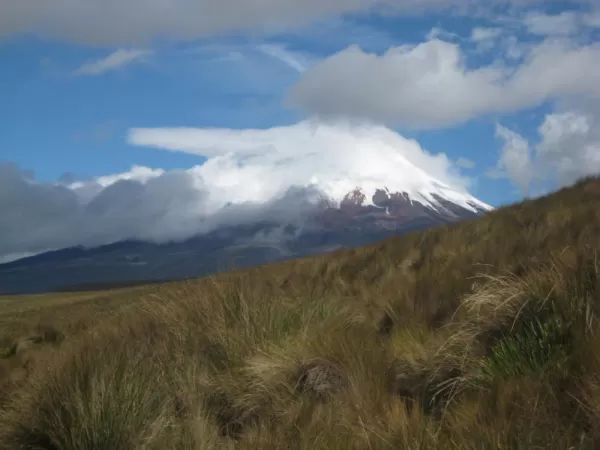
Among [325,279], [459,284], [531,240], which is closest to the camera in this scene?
[459,284]

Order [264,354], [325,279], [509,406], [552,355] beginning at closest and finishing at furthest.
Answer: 1. [509,406]
2. [552,355]
3. [264,354]
4. [325,279]

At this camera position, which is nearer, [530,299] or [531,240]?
[530,299]

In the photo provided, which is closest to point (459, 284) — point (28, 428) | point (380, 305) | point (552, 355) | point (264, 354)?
point (380, 305)

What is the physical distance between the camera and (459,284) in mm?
8062

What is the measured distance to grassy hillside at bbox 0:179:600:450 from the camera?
13.3 ft

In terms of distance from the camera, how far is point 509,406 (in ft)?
13.2

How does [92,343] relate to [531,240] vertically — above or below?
below

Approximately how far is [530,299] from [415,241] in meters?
10.2

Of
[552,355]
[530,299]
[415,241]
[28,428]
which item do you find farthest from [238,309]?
[415,241]

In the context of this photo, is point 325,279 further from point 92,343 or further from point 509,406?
point 509,406

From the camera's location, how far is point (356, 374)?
17.6ft

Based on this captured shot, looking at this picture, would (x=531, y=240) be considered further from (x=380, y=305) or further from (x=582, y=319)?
(x=582, y=319)

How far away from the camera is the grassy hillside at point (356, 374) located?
4.06 metres

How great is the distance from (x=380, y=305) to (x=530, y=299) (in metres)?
3.02
